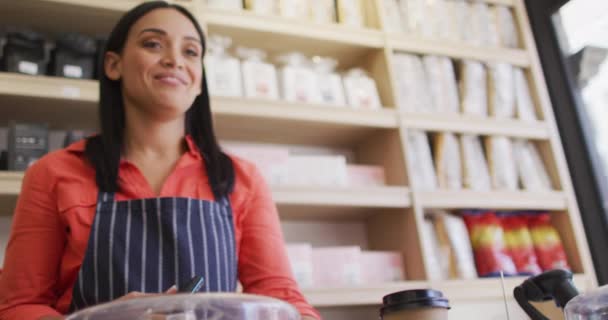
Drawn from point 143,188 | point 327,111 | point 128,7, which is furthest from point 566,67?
point 143,188

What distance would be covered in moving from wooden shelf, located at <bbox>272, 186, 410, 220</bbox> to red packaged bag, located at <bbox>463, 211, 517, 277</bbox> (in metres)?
0.33

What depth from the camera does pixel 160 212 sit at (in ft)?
3.64

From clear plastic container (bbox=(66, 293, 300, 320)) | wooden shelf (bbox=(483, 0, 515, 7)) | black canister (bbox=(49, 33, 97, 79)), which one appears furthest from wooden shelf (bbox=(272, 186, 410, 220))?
clear plastic container (bbox=(66, 293, 300, 320))

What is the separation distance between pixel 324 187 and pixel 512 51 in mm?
1148

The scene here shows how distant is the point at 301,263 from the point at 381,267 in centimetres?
33

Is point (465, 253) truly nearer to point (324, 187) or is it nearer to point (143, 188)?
point (324, 187)

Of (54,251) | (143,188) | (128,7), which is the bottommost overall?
(54,251)

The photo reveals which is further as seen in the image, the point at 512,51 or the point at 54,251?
the point at 512,51

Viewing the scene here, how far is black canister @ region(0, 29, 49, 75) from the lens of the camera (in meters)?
1.69

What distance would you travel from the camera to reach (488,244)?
84.2 inches

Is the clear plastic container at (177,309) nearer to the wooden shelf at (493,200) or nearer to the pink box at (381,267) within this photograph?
the pink box at (381,267)

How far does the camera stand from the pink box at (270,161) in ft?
6.24

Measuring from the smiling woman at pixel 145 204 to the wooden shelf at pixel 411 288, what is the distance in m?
0.61

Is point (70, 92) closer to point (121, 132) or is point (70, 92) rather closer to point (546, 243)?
point (121, 132)
